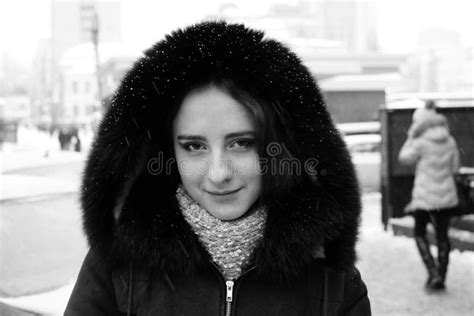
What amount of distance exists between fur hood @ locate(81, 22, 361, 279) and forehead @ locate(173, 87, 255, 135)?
0.05 m

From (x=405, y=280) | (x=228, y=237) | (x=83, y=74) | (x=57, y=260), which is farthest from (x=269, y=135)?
(x=83, y=74)

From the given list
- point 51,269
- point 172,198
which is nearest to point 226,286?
point 172,198

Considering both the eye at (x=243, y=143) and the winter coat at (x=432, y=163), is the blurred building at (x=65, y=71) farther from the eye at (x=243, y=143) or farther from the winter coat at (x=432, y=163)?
the eye at (x=243, y=143)

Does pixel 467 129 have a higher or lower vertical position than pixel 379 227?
higher

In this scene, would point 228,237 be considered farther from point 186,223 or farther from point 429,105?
point 429,105

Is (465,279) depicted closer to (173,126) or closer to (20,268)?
(20,268)

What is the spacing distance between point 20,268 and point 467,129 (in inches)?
266

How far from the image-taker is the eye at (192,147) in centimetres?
161

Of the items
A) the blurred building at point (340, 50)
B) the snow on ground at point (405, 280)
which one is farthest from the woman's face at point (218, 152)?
the snow on ground at point (405, 280)

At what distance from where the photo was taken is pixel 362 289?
173 cm

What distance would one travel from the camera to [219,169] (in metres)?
1.55

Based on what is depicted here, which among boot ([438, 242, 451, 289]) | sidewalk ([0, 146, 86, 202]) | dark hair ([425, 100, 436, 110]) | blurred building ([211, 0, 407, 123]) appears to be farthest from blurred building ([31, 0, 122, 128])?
boot ([438, 242, 451, 289])

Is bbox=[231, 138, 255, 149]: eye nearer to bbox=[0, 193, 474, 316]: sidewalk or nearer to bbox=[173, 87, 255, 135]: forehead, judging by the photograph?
bbox=[173, 87, 255, 135]: forehead

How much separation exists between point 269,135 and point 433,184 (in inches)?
164
